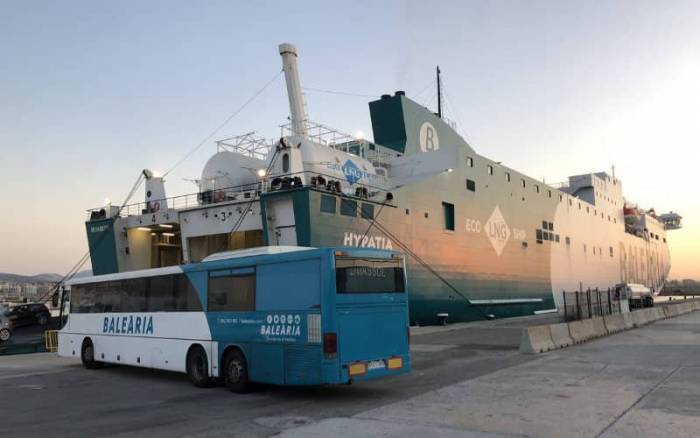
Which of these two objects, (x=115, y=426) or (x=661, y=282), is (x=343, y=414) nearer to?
(x=115, y=426)

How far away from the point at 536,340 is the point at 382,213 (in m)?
9.62

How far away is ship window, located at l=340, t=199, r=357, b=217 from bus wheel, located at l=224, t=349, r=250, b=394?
37.3 ft

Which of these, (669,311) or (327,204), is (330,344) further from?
(669,311)

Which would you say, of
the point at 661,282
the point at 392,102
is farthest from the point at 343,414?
the point at 661,282

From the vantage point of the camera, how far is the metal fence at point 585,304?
21203mm

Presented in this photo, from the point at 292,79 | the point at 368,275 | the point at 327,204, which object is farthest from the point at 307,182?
the point at 368,275

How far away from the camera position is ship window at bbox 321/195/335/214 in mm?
21172

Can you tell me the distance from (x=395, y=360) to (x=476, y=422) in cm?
316

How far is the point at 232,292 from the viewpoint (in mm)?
11383

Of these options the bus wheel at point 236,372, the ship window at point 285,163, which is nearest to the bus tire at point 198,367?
the bus wheel at point 236,372

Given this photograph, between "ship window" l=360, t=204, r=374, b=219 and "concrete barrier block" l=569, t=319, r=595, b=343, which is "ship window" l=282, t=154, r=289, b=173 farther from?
"concrete barrier block" l=569, t=319, r=595, b=343

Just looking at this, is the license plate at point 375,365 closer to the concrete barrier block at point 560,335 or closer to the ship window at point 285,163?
the concrete barrier block at point 560,335

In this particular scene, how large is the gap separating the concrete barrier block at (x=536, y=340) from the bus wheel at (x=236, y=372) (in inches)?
324

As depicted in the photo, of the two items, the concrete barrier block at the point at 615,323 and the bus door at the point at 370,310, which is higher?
the bus door at the point at 370,310
